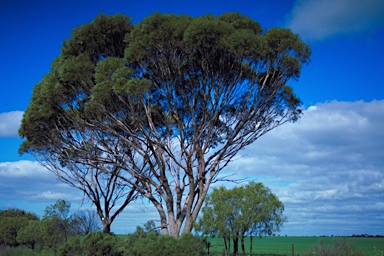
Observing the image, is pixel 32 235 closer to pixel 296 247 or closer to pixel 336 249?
pixel 336 249

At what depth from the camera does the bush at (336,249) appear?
58.9 feet

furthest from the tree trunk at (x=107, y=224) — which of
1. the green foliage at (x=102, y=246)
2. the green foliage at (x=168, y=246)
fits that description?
the green foliage at (x=168, y=246)

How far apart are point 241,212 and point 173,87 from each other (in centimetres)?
1365

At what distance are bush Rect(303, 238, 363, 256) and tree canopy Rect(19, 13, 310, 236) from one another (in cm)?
524

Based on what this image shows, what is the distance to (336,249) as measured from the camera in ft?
59.7

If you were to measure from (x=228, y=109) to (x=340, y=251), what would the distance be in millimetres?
7304

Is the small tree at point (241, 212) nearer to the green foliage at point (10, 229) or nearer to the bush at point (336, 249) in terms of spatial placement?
the bush at point (336, 249)

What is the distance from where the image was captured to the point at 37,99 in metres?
18.4

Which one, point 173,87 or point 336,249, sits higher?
point 173,87

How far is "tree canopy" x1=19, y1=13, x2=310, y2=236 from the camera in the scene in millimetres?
15883

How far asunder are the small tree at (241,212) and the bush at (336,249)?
8666mm

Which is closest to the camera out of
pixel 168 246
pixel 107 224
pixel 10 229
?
pixel 168 246

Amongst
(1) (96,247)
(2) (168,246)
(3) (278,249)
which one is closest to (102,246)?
(1) (96,247)

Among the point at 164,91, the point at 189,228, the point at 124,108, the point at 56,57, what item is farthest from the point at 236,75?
the point at 56,57
